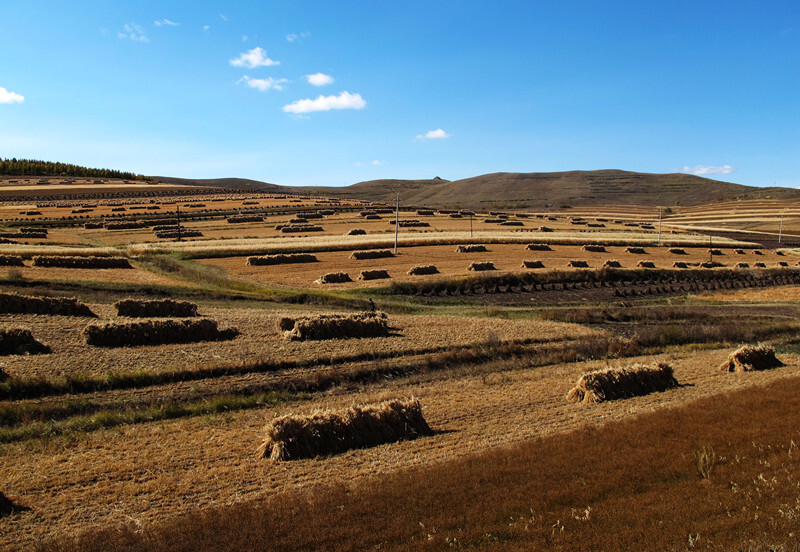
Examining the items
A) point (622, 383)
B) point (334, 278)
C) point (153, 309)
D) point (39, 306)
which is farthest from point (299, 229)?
point (622, 383)

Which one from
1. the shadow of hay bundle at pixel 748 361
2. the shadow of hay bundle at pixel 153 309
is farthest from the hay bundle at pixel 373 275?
the shadow of hay bundle at pixel 748 361

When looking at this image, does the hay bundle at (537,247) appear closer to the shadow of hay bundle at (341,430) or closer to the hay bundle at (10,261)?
the hay bundle at (10,261)

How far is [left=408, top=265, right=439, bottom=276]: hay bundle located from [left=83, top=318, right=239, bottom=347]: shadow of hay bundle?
81.0 feet

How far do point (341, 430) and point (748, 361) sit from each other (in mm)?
19462

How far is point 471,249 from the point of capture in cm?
6688

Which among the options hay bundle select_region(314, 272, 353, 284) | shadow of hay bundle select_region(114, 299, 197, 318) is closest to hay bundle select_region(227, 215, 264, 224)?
hay bundle select_region(314, 272, 353, 284)

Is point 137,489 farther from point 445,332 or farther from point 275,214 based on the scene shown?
point 275,214

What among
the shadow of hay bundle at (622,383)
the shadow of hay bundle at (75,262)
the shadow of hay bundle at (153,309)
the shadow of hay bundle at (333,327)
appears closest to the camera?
the shadow of hay bundle at (622,383)

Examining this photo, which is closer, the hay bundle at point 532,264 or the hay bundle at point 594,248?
the hay bundle at point 532,264

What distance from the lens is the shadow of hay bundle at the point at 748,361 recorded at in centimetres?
2497

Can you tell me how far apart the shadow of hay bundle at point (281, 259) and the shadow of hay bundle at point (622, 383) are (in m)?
39.7

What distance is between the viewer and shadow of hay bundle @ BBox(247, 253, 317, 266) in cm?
5494

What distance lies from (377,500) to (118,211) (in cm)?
11266

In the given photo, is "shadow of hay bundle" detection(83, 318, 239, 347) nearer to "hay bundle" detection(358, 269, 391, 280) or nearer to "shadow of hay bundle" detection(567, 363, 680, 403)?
"shadow of hay bundle" detection(567, 363, 680, 403)
